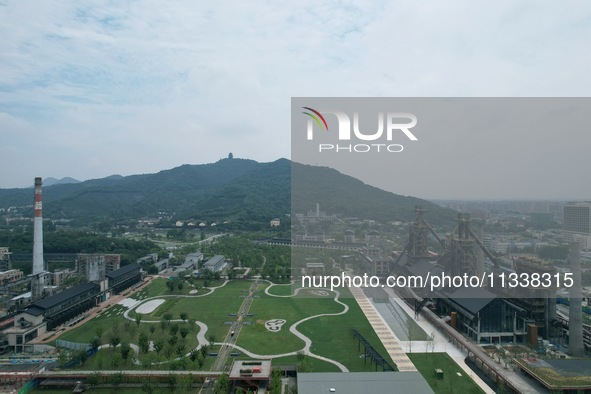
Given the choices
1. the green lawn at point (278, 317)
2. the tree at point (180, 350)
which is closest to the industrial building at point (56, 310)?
the tree at point (180, 350)

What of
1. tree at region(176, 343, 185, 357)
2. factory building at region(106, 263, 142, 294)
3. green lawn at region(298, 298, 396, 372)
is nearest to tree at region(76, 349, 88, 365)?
tree at region(176, 343, 185, 357)

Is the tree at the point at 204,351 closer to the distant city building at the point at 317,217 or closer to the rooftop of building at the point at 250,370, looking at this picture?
the rooftop of building at the point at 250,370

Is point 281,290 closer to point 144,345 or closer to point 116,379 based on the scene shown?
point 144,345

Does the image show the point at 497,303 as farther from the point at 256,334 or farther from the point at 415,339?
the point at 256,334

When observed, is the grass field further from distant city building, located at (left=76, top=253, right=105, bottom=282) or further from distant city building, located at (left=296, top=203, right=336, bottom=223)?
distant city building, located at (left=296, top=203, right=336, bottom=223)

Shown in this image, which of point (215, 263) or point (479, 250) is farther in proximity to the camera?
point (215, 263)

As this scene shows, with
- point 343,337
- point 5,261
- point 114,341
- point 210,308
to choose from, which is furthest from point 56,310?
point 5,261
